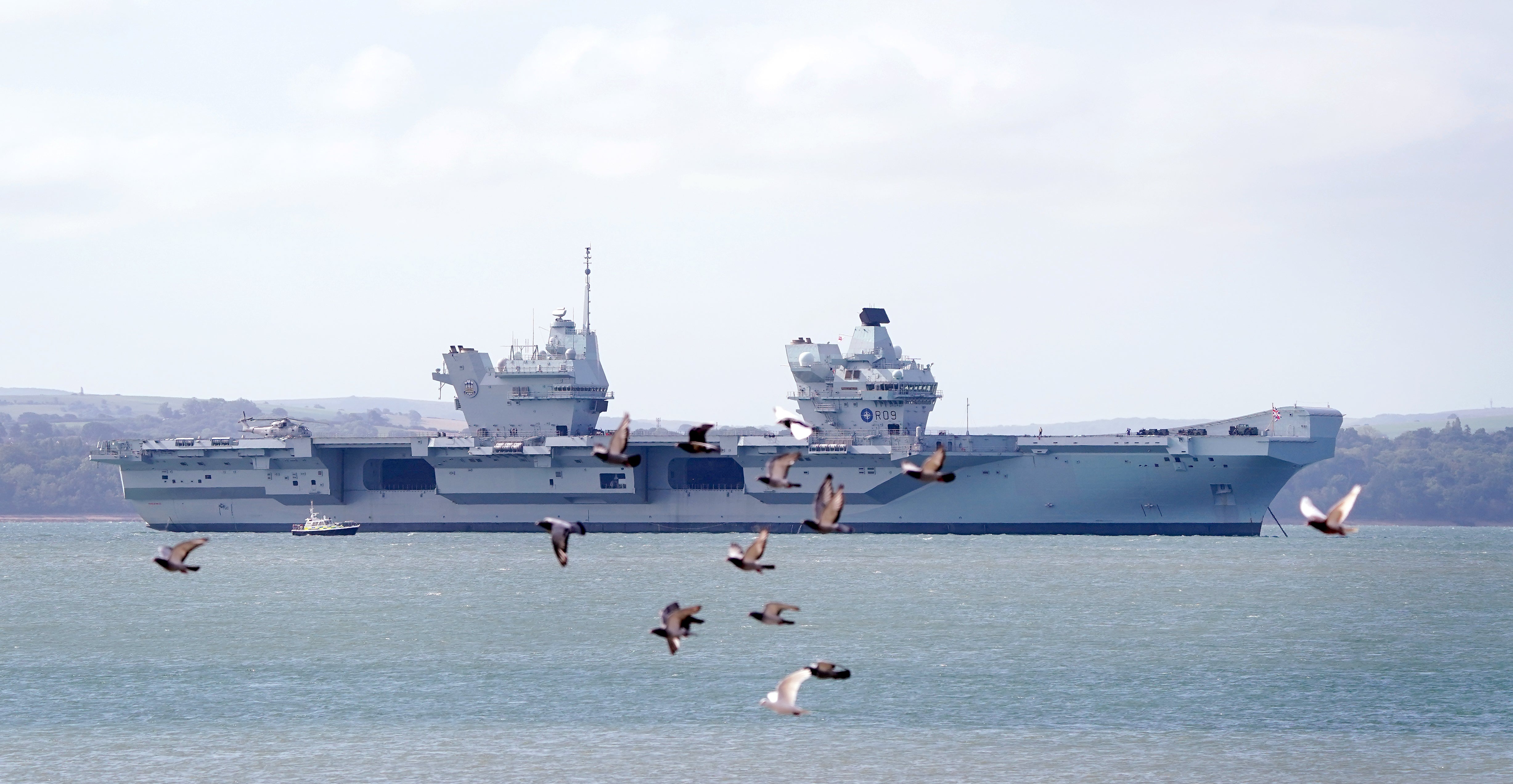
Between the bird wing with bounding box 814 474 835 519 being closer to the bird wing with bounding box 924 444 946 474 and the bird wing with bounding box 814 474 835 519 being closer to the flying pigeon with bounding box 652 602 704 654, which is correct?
the bird wing with bounding box 924 444 946 474

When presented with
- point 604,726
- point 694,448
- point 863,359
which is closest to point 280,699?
point 604,726

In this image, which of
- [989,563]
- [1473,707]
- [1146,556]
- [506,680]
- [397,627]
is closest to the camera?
[1473,707]

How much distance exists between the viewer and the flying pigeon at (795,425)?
490 inches

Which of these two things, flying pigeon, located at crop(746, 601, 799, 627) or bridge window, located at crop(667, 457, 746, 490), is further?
bridge window, located at crop(667, 457, 746, 490)

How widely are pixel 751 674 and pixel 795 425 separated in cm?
2516

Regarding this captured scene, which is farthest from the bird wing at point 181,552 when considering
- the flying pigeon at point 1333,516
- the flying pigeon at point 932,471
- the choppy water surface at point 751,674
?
the choppy water surface at point 751,674

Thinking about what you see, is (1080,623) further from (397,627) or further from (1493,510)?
(1493,510)

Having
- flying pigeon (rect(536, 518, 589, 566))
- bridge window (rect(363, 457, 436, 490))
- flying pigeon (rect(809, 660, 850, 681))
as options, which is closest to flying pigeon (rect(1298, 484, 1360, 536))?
flying pigeon (rect(809, 660, 850, 681))

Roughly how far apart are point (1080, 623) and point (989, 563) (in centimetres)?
2132

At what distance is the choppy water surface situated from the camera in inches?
1101

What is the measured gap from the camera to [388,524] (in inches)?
3019

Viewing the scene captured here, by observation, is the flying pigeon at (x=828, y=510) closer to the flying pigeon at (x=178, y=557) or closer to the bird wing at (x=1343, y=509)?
the bird wing at (x=1343, y=509)

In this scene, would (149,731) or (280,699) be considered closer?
(149,731)

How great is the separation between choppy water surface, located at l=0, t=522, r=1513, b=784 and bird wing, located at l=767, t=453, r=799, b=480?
1475cm
